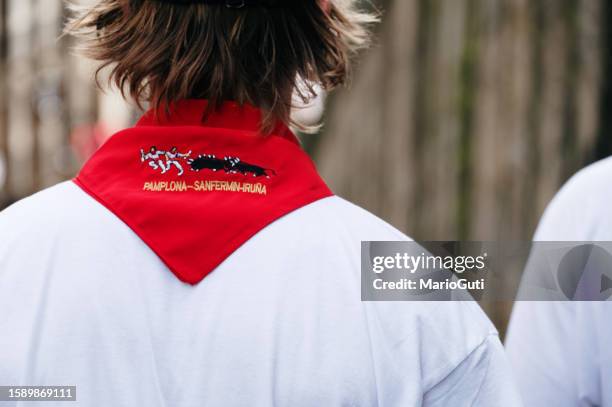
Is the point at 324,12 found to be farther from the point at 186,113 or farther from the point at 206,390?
the point at 206,390

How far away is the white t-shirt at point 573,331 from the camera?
2121 millimetres

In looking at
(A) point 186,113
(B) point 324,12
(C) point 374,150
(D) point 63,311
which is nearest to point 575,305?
(B) point 324,12

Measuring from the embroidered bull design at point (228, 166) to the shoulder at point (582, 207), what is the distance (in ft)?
2.70

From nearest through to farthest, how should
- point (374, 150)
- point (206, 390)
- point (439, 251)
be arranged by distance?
1. point (206, 390)
2. point (439, 251)
3. point (374, 150)

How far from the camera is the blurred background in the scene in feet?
12.9

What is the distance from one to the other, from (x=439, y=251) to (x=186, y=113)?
67 cm

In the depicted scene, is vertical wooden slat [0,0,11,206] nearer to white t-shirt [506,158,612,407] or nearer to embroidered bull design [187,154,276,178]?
white t-shirt [506,158,612,407]

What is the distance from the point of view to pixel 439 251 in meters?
2.07

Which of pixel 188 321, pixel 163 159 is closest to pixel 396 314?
pixel 188 321

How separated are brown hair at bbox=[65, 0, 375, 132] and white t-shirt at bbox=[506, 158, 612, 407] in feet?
2.33

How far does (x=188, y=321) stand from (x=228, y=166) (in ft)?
0.90

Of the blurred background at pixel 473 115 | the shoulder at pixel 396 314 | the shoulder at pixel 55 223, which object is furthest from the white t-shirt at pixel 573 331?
the blurred background at pixel 473 115

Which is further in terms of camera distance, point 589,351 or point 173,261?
point 589,351

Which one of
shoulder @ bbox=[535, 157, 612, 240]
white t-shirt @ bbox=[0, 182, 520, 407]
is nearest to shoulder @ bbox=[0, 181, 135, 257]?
white t-shirt @ bbox=[0, 182, 520, 407]
